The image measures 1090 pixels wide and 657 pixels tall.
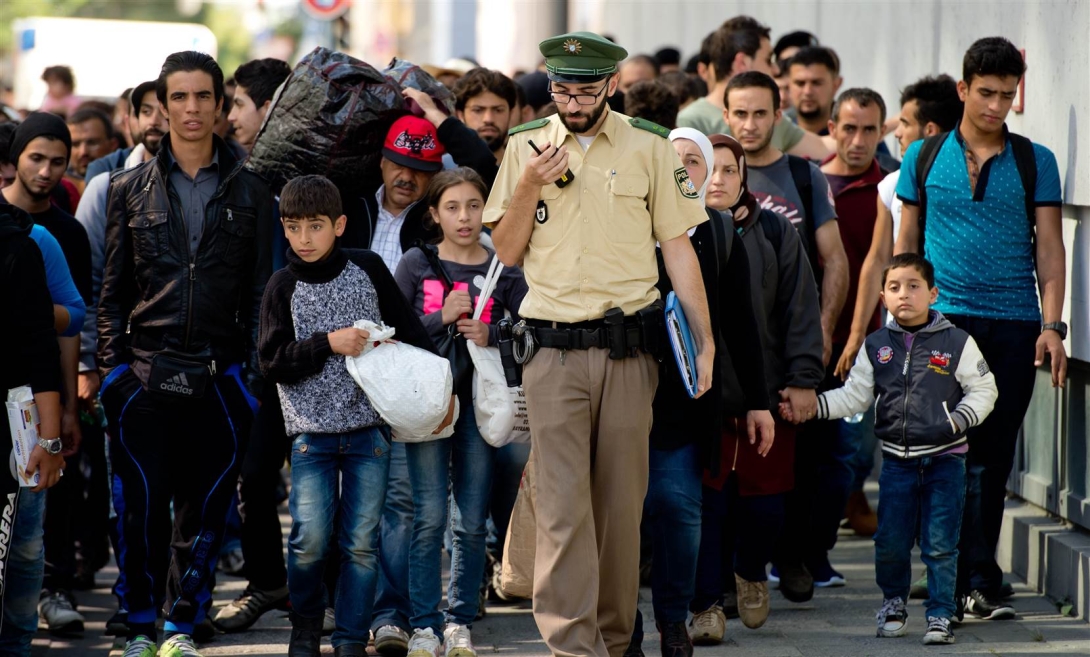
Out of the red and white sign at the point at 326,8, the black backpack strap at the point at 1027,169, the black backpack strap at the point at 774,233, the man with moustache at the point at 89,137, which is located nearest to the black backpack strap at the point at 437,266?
the black backpack strap at the point at 774,233

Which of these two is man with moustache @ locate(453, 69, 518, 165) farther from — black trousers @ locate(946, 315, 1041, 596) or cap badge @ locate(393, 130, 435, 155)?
black trousers @ locate(946, 315, 1041, 596)

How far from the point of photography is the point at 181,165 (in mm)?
6512

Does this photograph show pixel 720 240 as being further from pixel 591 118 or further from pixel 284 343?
pixel 284 343

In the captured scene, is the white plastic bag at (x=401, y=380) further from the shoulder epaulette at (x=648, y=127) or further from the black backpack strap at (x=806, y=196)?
the black backpack strap at (x=806, y=196)

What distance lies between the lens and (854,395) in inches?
271

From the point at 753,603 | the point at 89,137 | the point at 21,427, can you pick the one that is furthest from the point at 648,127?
the point at 89,137

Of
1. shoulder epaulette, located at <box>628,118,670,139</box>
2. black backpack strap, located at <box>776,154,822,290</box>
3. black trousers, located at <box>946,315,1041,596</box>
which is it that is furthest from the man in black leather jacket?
black trousers, located at <box>946,315,1041,596</box>

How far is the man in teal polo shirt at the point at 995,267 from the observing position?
22.7 feet

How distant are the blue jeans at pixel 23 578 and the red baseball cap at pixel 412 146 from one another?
205 centimetres

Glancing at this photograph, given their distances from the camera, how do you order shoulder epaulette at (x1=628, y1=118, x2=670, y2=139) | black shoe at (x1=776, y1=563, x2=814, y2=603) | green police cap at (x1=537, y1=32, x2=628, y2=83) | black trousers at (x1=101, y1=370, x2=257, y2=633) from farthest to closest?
black shoe at (x1=776, y1=563, x2=814, y2=603)
black trousers at (x1=101, y1=370, x2=257, y2=633)
shoulder epaulette at (x1=628, y1=118, x2=670, y2=139)
green police cap at (x1=537, y1=32, x2=628, y2=83)

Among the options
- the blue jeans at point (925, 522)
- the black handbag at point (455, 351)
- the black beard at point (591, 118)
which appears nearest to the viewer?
the black beard at point (591, 118)

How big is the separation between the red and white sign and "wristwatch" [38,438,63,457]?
1722cm

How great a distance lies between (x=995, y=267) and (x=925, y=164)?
58 centimetres

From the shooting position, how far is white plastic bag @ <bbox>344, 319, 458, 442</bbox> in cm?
602
